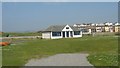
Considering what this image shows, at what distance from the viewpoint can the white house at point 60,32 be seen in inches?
2948

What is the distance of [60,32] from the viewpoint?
7531 centimetres

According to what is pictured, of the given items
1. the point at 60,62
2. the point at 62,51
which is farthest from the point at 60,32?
the point at 60,62

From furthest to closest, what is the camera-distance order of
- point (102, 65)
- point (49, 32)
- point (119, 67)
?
point (49, 32)
point (102, 65)
point (119, 67)

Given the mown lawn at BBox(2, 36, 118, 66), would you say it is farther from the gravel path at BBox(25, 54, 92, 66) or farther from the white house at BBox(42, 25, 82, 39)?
the white house at BBox(42, 25, 82, 39)

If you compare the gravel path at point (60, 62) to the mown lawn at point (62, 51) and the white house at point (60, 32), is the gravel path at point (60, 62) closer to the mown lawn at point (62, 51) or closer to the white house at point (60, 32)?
the mown lawn at point (62, 51)

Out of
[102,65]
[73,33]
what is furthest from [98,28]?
[102,65]

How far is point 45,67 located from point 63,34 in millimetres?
59728

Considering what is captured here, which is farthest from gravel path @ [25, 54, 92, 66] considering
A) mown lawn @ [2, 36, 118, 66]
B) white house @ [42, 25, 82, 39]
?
white house @ [42, 25, 82, 39]

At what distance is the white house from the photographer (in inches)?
2948

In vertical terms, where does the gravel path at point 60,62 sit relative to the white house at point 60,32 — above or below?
below

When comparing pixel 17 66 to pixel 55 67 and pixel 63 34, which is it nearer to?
pixel 55 67

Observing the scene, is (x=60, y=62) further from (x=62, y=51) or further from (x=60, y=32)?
(x=60, y=32)

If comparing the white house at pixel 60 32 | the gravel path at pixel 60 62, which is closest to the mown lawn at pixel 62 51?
the gravel path at pixel 60 62

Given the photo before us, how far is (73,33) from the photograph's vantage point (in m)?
77.2
